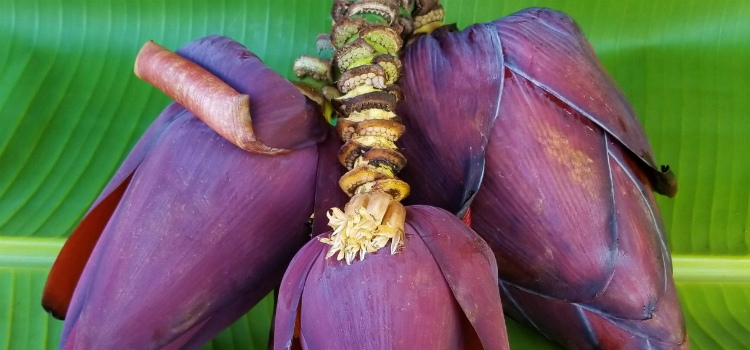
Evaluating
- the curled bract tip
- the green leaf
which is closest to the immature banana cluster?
the curled bract tip

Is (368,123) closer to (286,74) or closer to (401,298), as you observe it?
(401,298)

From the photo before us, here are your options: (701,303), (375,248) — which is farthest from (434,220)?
(701,303)

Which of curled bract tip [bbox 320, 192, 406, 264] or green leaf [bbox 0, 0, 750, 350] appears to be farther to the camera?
green leaf [bbox 0, 0, 750, 350]

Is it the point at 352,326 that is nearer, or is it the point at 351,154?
the point at 352,326

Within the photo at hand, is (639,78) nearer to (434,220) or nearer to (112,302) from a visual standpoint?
(434,220)

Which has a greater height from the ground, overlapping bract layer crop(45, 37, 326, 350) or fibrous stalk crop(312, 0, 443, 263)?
fibrous stalk crop(312, 0, 443, 263)

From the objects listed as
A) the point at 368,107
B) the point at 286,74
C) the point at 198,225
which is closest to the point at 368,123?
the point at 368,107

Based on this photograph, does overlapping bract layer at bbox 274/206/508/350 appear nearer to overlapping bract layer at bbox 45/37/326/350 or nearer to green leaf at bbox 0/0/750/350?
overlapping bract layer at bbox 45/37/326/350
